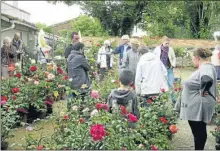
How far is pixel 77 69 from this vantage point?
6168mm

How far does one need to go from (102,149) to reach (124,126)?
355 mm

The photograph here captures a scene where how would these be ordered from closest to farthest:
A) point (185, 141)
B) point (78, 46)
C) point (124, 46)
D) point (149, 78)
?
point (185, 141)
point (149, 78)
point (78, 46)
point (124, 46)

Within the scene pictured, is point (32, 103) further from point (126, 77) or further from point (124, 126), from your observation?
point (124, 126)

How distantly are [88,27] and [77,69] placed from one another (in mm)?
13465

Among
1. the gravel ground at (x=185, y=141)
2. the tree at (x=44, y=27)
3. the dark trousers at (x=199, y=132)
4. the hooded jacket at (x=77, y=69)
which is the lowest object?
the gravel ground at (x=185, y=141)

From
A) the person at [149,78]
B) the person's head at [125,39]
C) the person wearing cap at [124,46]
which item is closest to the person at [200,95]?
the person at [149,78]

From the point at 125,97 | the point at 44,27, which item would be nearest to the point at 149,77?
the point at 125,97

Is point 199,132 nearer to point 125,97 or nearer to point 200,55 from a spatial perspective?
point 200,55

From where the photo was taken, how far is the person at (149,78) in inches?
231

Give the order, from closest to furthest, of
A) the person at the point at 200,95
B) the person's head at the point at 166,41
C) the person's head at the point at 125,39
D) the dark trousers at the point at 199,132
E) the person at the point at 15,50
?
1. the person at the point at 200,95
2. the dark trousers at the point at 199,132
3. the person's head at the point at 166,41
4. the person's head at the point at 125,39
5. the person at the point at 15,50

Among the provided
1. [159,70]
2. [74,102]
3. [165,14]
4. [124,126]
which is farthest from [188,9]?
[124,126]

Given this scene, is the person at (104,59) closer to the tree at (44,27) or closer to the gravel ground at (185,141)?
the gravel ground at (185,141)

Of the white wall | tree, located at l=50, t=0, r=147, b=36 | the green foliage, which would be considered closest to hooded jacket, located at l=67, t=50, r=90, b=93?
tree, located at l=50, t=0, r=147, b=36

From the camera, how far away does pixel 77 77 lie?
6188 mm
